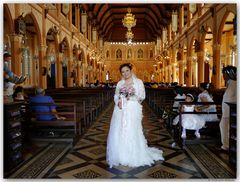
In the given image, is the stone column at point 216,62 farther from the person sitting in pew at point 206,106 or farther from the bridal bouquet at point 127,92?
the bridal bouquet at point 127,92

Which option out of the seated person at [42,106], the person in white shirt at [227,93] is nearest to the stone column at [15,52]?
the seated person at [42,106]

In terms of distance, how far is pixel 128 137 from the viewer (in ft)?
15.3

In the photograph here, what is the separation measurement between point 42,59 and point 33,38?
9031mm

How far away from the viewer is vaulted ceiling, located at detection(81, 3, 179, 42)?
2881cm

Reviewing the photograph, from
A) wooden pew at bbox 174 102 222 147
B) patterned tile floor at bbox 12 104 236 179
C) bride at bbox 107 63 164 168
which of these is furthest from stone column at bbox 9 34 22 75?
bride at bbox 107 63 164 168

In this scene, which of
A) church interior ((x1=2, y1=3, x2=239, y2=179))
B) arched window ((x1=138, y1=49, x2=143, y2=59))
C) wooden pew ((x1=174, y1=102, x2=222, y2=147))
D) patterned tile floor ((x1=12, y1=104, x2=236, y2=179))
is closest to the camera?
patterned tile floor ((x1=12, y1=104, x2=236, y2=179))

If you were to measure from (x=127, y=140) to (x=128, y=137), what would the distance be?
5cm

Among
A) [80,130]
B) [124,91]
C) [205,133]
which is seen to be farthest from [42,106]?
[205,133]

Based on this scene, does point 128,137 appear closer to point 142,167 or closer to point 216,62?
point 142,167

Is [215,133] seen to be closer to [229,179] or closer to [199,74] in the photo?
[229,179]

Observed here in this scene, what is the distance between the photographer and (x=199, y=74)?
17859 millimetres

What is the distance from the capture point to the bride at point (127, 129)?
4632 millimetres

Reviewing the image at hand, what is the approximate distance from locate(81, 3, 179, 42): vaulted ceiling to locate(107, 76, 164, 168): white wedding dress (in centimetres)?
2132

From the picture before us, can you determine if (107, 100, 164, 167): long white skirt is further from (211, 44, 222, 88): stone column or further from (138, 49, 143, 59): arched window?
(138, 49, 143, 59): arched window
